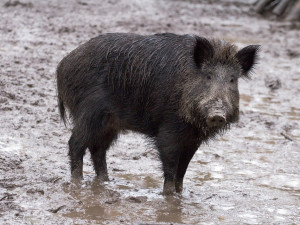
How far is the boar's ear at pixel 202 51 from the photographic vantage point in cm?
609

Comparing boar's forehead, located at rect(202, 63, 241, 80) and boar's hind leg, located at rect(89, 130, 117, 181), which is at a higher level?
boar's forehead, located at rect(202, 63, 241, 80)

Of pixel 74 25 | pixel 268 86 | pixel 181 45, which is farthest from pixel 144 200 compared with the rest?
pixel 74 25

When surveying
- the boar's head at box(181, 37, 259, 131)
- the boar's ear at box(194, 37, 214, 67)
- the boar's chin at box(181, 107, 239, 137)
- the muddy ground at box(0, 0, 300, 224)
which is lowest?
the muddy ground at box(0, 0, 300, 224)

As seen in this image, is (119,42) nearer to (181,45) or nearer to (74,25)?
(181,45)

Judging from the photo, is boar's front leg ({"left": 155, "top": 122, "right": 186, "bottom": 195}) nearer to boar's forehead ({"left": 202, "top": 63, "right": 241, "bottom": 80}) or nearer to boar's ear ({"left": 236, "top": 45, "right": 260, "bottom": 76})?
boar's forehead ({"left": 202, "top": 63, "right": 241, "bottom": 80})

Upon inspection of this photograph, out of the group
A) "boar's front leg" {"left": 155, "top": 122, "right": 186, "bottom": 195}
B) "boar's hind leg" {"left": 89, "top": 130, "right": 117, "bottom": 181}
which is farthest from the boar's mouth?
"boar's hind leg" {"left": 89, "top": 130, "right": 117, "bottom": 181}

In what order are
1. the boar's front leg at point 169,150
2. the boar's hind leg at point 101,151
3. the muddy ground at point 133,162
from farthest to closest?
the boar's hind leg at point 101,151 < the boar's front leg at point 169,150 < the muddy ground at point 133,162

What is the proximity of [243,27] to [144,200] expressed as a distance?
1226 cm

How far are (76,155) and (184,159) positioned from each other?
3.44ft

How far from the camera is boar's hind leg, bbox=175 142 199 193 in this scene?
251 inches

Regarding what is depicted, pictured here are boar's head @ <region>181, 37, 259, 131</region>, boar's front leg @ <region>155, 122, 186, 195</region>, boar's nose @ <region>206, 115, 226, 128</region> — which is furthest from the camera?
boar's front leg @ <region>155, 122, 186, 195</region>

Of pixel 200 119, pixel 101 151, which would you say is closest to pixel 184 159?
pixel 200 119

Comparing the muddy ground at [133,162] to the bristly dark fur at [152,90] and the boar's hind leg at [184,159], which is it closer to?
the boar's hind leg at [184,159]

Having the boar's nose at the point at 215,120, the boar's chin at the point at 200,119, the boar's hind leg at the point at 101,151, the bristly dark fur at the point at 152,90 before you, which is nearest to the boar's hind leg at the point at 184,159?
the bristly dark fur at the point at 152,90
